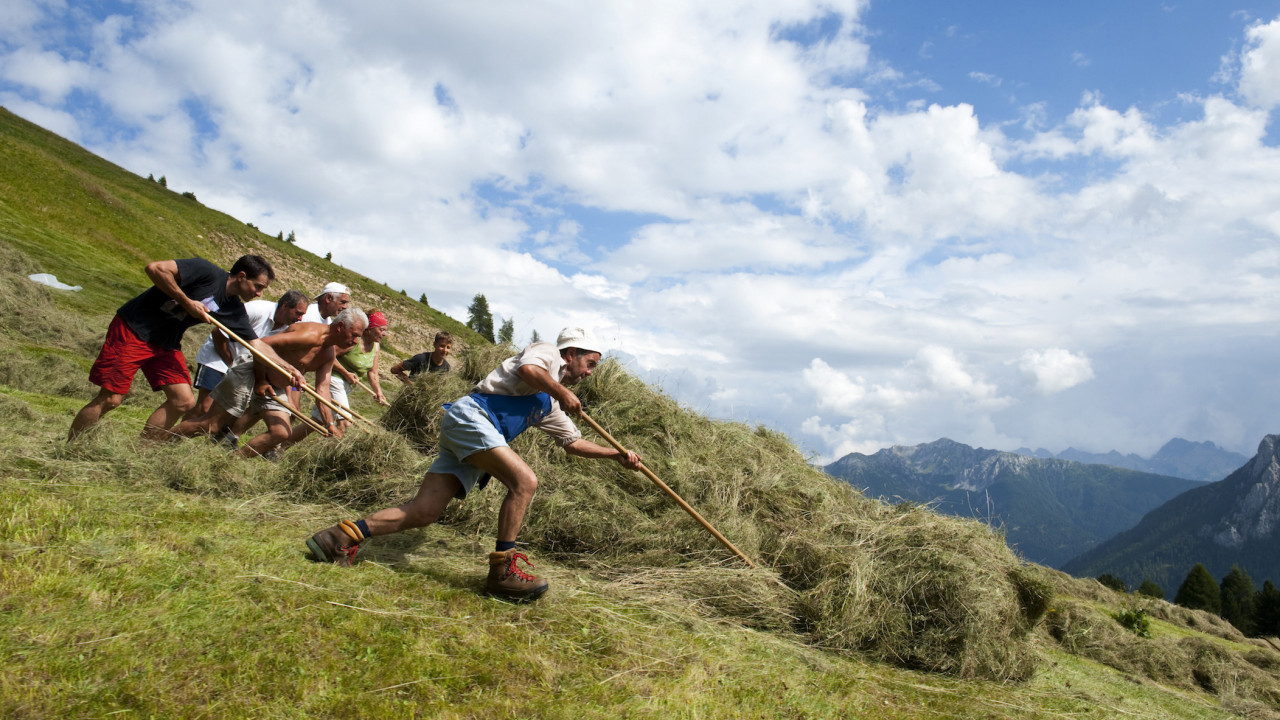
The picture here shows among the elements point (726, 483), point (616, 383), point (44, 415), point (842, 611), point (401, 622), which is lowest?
point (44, 415)

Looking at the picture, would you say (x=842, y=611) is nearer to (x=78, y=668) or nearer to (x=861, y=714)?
(x=861, y=714)

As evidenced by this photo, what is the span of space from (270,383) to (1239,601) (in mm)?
56906

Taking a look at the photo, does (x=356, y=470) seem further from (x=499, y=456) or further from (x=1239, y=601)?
(x=1239, y=601)

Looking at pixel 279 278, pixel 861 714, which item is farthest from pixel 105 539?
pixel 279 278

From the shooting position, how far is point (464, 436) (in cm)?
362

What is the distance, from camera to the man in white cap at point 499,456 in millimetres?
3484

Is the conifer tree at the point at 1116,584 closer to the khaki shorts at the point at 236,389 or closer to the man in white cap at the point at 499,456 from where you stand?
the man in white cap at the point at 499,456

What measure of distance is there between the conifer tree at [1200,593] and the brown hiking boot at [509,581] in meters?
49.2

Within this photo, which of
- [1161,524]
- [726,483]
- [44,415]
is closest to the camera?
[726,483]

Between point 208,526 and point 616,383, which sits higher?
point 616,383

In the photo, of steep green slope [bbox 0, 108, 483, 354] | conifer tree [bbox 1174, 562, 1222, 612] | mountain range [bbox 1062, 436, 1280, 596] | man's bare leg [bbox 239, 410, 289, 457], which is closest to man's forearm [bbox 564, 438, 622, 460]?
man's bare leg [bbox 239, 410, 289, 457]

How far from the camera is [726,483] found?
17.8 feet

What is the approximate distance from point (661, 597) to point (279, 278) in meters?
34.9

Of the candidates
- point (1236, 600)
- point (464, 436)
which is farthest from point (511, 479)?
point (1236, 600)
